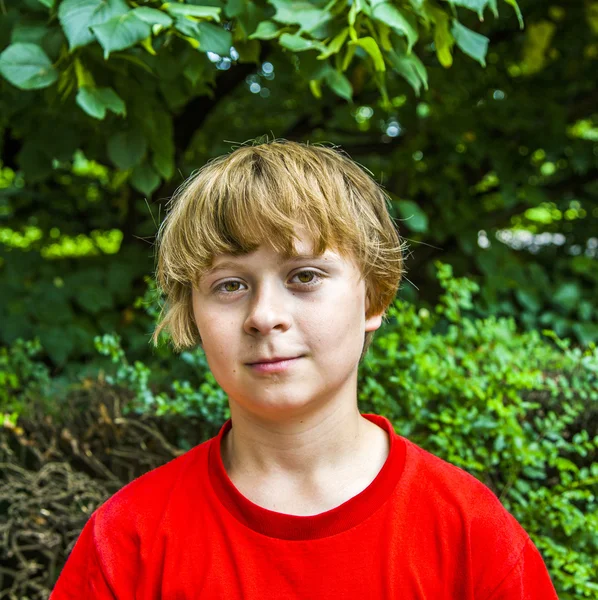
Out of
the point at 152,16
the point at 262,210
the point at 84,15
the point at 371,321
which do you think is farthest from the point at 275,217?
the point at 84,15

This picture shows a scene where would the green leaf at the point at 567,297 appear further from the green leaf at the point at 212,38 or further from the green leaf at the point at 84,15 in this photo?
the green leaf at the point at 84,15

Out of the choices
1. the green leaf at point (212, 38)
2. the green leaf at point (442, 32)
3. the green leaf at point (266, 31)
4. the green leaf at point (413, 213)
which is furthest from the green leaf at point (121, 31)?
the green leaf at point (413, 213)

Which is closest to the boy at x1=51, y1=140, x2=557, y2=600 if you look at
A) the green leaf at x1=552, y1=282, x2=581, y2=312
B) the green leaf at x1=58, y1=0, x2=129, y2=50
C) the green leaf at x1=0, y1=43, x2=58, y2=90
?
the green leaf at x1=58, y1=0, x2=129, y2=50

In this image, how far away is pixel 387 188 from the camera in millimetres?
3990

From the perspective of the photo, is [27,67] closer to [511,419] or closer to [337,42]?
[337,42]

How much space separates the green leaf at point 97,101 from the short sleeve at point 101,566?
3.27 feet

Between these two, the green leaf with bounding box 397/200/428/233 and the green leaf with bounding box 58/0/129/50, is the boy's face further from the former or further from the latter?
the green leaf with bounding box 397/200/428/233

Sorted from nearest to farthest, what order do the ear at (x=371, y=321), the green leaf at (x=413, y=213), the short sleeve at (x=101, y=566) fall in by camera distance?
the short sleeve at (x=101, y=566) → the ear at (x=371, y=321) → the green leaf at (x=413, y=213)

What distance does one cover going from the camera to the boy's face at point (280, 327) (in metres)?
1.29

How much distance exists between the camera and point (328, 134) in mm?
4270

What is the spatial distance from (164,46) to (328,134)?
2363 mm

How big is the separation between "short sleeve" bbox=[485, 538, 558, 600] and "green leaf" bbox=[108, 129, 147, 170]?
1.55 m

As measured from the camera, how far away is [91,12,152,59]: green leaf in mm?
1651

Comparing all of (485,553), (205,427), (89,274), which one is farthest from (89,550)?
(89,274)
